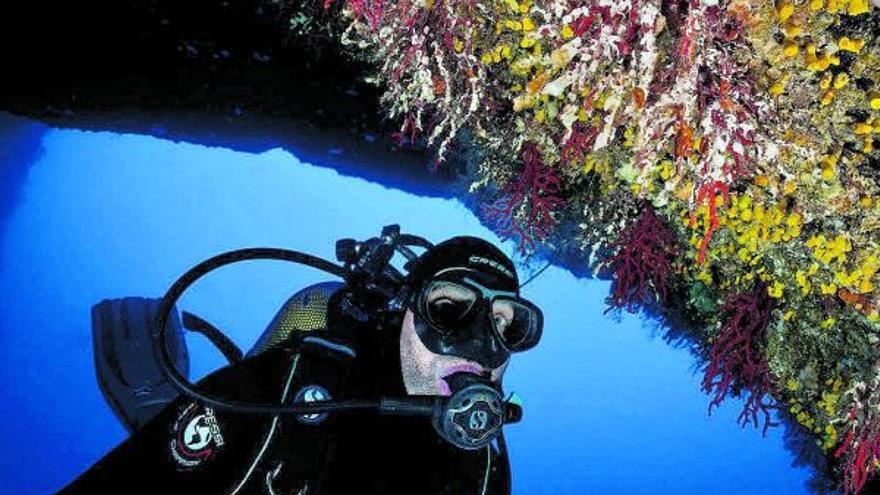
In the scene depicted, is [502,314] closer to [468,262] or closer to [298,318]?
[468,262]

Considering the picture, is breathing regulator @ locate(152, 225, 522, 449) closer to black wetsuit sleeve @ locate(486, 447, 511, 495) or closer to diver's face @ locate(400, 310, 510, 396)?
diver's face @ locate(400, 310, 510, 396)

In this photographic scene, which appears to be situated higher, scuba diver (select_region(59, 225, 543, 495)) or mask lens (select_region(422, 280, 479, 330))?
mask lens (select_region(422, 280, 479, 330))

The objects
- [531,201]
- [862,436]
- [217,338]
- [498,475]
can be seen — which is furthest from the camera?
[531,201]

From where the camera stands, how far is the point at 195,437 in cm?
185

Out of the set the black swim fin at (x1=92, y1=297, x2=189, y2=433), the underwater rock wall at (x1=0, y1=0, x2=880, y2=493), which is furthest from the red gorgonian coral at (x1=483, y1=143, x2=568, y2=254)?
the black swim fin at (x1=92, y1=297, x2=189, y2=433)

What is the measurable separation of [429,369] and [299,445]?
23.2 inches

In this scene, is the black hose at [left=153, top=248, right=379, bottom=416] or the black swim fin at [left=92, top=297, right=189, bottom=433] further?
the black swim fin at [left=92, top=297, right=189, bottom=433]

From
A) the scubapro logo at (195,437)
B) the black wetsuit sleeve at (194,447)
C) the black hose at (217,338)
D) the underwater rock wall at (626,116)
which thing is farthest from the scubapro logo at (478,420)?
the black hose at (217,338)

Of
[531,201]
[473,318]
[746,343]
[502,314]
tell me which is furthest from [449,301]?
[746,343]

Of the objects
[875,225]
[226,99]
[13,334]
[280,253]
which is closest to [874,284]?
[875,225]

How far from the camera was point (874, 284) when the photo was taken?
9.29ft

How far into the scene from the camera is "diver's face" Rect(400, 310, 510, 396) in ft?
6.84

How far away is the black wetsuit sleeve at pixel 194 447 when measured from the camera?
1.75 metres

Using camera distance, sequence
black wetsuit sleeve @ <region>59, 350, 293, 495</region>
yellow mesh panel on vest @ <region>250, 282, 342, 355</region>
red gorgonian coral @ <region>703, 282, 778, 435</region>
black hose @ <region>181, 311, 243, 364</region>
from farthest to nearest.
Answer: red gorgonian coral @ <region>703, 282, 778, 435</region>, black hose @ <region>181, 311, 243, 364</region>, yellow mesh panel on vest @ <region>250, 282, 342, 355</region>, black wetsuit sleeve @ <region>59, 350, 293, 495</region>
